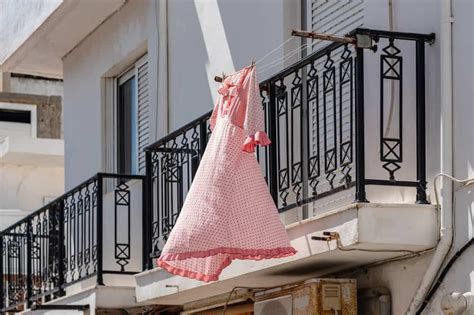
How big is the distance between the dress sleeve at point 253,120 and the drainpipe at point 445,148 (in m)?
1.19

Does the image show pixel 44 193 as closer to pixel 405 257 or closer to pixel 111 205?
pixel 111 205

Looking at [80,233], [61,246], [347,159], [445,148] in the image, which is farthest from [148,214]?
[445,148]

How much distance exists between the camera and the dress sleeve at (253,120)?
29.0 ft

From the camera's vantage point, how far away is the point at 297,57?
34.9 feet

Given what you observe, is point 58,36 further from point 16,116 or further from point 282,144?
point 16,116

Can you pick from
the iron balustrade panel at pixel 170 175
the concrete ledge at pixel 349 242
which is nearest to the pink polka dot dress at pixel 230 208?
the concrete ledge at pixel 349 242

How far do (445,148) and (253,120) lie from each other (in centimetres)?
136

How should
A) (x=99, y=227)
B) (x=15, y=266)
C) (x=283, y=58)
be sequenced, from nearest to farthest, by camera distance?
1. (x=283, y=58)
2. (x=99, y=227)
3. (x=15, y=266)

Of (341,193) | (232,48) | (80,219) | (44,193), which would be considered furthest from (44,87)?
(341,193)

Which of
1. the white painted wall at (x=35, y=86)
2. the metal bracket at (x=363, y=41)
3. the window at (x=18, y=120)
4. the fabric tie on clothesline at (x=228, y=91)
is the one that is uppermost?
the white painted wall at (x=35, y=86)

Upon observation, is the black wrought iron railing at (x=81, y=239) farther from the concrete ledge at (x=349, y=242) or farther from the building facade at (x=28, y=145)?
the building facade at (x=28, y=145)

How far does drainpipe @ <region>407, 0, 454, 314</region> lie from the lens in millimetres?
8391

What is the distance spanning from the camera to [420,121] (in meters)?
8.66

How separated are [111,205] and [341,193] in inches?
A: 201
